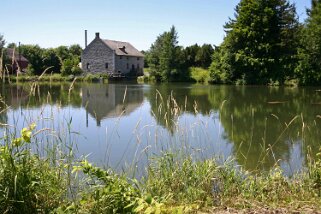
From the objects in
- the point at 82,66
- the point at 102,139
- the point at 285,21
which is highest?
the point at 285,21

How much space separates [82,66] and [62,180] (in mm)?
51392

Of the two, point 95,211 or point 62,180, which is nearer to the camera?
point 95,211

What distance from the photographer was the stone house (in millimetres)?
51719

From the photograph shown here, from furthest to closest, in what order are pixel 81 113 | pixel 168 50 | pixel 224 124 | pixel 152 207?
1. pixel 168 50
2. pixel 81 113
3. pixel 224 124
4. pixel 152 207

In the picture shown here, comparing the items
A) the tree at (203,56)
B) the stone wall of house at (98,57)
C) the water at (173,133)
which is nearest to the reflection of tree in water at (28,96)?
the water at (173,133)

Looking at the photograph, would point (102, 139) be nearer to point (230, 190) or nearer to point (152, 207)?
point (230, 190)

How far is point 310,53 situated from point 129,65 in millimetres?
26403

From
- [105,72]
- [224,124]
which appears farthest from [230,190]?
[105,72]

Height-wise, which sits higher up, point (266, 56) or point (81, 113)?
point (266, 56)

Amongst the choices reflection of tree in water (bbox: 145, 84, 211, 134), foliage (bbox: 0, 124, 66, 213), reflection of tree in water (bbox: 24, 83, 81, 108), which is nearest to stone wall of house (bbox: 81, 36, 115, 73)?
reflection of tree in water (bbox: 24, 83, 81, 108)

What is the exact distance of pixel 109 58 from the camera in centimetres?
5162

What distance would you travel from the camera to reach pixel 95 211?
12.0 feet

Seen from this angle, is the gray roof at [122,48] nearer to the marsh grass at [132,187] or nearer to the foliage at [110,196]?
the marsh grass at [132,187]

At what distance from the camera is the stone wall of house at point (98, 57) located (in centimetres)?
5172
